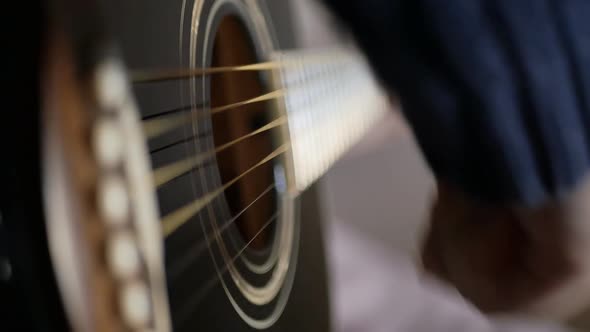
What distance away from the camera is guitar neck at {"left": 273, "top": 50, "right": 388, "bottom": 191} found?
632 millimetres

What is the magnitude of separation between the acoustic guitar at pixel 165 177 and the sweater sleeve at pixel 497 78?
4.2 inches

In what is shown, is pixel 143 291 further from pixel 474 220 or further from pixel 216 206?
pixel 474 220

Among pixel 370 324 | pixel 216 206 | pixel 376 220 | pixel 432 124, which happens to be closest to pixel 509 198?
pixel 432 124

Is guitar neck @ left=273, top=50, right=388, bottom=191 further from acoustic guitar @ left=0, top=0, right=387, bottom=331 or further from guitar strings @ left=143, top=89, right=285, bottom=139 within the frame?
guitar strings @ left=143, top=89, right=285, bottom=139

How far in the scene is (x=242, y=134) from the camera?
51cm

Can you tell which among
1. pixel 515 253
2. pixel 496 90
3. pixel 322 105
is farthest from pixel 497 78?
pixel 322 105

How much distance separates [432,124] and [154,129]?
0.47 feet

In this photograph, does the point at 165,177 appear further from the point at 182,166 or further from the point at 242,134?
the point at 242,134

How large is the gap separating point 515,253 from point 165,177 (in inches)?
9.5

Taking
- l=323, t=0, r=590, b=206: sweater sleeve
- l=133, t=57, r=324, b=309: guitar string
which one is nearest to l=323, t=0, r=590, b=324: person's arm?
l=323, t=0, r=590, b=206: sweater sleeve

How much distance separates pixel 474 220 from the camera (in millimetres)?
471

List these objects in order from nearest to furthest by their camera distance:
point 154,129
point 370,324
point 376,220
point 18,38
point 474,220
→ point 18,38 → point 154,129 → point 474,220 → point 370,324 → point 376,220

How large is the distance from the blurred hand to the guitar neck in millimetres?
134

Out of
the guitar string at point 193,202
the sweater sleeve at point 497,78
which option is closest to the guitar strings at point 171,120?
the guitar string at point 193,202
